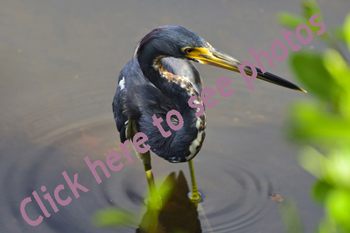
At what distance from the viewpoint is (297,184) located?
11.7 feet

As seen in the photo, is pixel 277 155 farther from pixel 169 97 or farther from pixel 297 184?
pixel 169 97

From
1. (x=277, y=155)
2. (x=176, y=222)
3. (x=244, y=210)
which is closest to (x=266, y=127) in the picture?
(x=277, y=155)

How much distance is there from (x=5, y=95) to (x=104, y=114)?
3.71ft

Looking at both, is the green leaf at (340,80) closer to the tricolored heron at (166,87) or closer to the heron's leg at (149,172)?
the tricolored heron at (166,87)

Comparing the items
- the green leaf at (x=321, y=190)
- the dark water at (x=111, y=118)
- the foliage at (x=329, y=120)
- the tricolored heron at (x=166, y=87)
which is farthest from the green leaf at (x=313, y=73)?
the dark water at (x=111, y=118)

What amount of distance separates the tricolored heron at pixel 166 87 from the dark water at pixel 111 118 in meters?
0.59

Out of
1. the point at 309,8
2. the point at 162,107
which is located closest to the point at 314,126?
the point at 309,8

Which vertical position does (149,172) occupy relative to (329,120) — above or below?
below

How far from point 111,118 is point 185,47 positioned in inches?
68.7

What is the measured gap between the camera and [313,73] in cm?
55

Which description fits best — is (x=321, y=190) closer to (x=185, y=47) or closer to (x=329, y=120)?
(x=329, y=120)

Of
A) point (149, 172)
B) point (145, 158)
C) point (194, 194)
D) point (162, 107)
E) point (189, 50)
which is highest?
point (189, 50)

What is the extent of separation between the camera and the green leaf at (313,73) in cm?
54

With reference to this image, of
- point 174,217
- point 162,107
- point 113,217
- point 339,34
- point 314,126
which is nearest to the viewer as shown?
point 314,126
